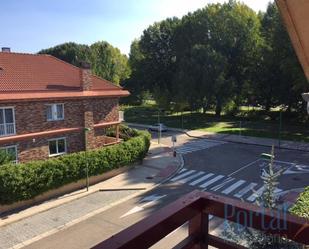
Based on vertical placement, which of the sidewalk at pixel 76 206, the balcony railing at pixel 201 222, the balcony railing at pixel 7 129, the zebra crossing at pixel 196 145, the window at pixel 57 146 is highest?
the balcony railing at pixel 201 222

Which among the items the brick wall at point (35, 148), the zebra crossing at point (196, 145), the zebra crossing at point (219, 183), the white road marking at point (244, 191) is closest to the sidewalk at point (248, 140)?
the zebra crossing at point (196, 145)

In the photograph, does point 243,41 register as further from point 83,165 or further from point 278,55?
point 83,165

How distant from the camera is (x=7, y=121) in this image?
2308 centimetres

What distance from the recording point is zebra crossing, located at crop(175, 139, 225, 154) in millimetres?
36250

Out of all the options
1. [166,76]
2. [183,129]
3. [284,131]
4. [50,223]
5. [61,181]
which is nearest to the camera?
[50,223]

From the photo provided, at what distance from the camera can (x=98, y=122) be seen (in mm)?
29328

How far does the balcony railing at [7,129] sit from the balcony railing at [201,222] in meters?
22.4

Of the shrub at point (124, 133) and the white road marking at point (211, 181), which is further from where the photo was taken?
the shrub at point (124, 133)

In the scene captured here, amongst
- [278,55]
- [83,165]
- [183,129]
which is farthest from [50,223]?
[278,55]

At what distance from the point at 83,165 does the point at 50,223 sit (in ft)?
19.3

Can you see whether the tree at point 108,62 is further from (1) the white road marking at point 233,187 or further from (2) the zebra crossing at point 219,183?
(1) the white road marking at point 233,187

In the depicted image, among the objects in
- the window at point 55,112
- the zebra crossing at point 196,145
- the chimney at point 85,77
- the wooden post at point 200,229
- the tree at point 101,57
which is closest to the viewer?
the wooden post at point 200,229

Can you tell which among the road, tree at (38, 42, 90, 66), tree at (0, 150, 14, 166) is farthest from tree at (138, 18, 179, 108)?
tree at (0, 150, 14, 166)

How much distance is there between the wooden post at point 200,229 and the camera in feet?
9.80
